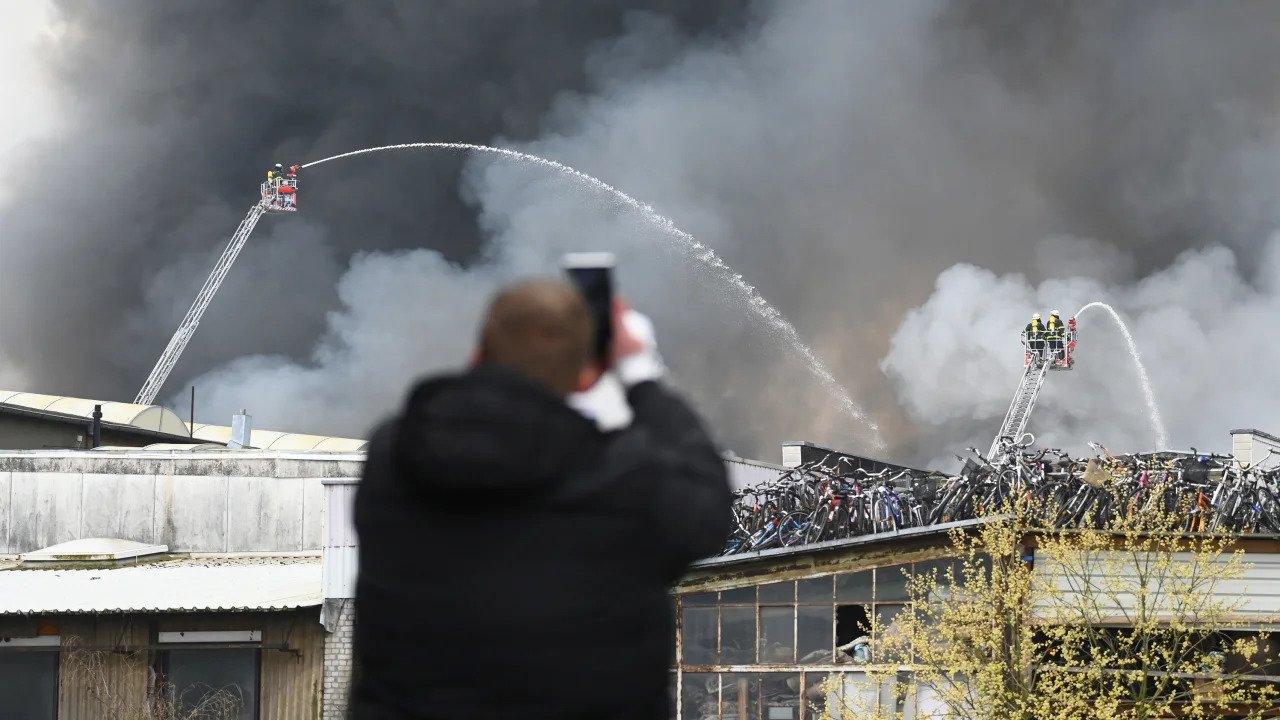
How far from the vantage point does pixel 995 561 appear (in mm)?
30047

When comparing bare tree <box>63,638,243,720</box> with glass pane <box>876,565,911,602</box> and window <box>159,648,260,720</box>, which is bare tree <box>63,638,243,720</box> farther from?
glass pane <box>876,565,911,602</box>

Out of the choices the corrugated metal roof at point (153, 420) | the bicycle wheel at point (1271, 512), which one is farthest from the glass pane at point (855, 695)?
the corrugated metal roof at point (153, 420)

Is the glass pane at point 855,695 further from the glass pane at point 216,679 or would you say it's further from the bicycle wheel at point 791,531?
the glass pane at point 216,679

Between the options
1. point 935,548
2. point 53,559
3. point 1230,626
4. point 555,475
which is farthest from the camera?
point 53,559

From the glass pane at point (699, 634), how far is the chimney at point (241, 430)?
26215 millimetres

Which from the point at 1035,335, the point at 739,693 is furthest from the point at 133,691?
the point at 1035,335

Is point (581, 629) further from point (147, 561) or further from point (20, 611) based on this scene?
point (147, 561)

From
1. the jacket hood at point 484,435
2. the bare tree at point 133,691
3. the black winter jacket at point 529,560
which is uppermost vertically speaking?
the jacket hood at point 484,435

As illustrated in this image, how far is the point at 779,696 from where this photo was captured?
3123 centimetres

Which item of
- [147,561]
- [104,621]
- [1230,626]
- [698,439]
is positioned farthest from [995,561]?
[698,439]

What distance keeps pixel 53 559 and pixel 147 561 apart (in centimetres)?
250

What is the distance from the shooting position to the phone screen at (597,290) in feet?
9.55

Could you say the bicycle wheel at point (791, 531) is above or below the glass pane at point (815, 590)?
above

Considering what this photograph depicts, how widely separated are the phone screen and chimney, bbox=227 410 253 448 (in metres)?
51.6
